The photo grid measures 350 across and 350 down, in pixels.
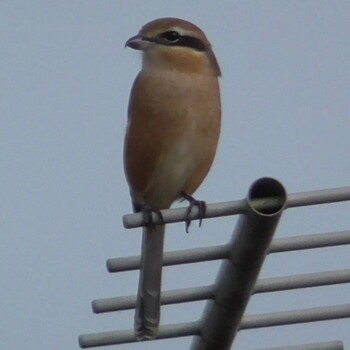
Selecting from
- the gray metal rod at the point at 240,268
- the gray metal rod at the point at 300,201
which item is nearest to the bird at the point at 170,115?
the gray metal rod at the point at 240,268

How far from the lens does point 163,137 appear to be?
9.98 ft

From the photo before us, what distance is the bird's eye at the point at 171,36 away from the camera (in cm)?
327

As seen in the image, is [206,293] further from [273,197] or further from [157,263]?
[157,263]

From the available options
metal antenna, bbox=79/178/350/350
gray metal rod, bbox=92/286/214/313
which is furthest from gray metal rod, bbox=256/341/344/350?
gray metal rod, bbox=92/286/214/313

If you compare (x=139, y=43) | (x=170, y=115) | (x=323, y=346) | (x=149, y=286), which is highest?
(x=139, y=43)

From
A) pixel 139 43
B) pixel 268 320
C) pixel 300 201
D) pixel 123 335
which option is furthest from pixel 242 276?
pixel 139 43

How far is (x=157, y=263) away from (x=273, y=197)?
82 centimetres

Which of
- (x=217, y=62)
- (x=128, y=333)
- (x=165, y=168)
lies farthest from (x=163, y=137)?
(x=128, y=333)

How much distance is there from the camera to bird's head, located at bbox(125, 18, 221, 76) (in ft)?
10.6

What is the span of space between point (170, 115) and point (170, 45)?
0.35 meters

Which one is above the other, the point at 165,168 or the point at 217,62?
the point at 217,62

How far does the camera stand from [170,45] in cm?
328

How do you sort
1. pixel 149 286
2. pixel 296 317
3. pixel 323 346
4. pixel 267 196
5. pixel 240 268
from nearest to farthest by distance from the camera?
pixel 267 196 → pixel 240 268 → pixel 323 346 → pixel 296 317 → pixel 149 286

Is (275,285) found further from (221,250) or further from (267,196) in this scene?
(267,196)
